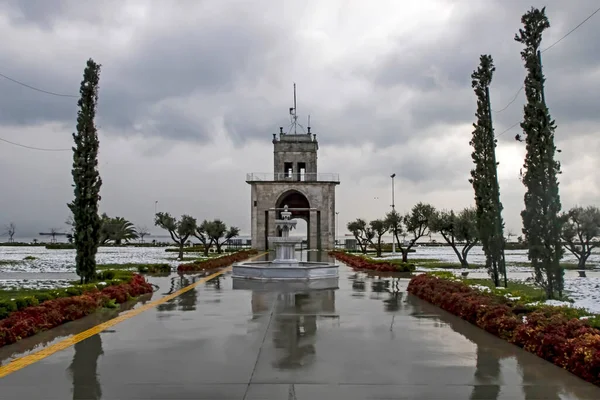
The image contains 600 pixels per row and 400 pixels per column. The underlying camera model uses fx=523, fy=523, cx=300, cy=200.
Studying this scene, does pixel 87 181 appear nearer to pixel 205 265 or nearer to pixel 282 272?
pixel 282 272

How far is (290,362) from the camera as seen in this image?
7.02 meters

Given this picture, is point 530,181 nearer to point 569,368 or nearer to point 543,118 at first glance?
point 543,118

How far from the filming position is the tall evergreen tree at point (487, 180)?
1672 centimetres

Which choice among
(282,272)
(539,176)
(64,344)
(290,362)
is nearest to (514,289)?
(539,176)

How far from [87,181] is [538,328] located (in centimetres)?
1493

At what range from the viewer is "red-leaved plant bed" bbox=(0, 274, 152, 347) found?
28.3 ft

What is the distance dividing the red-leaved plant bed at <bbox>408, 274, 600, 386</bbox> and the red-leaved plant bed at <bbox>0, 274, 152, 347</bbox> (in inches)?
319

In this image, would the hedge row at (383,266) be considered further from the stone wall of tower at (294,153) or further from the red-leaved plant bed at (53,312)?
the stone wall of tower at (294,153)

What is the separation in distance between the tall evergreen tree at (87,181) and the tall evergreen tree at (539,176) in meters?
13.4

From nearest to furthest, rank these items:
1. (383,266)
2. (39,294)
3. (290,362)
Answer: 1. (290,362)
2. (39,294)
3. (383,266)

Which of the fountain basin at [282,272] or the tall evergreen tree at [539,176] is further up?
the tall evergreen tree at [539,176]

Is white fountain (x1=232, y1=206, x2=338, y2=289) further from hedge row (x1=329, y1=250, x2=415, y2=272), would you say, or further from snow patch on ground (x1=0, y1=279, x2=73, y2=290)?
snow patch on ground (x1=0, y1=279, x2=73, y2=290)

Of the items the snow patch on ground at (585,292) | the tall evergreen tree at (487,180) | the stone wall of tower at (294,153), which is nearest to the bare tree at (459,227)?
the snow patch on ground at (585,292)

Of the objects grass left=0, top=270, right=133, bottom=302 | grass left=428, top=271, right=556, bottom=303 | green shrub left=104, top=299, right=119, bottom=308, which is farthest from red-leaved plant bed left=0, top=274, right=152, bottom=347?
grass left=428, top=271, right=556, bottom=303
